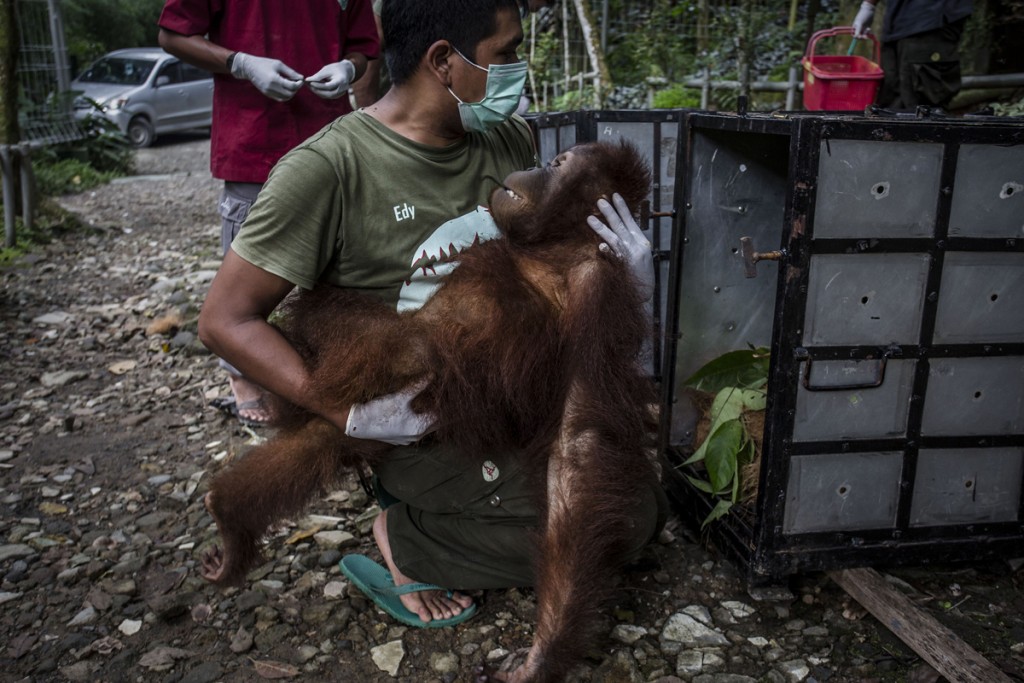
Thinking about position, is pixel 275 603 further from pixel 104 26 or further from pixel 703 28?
pixel 104 26

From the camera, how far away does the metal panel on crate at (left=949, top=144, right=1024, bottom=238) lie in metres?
1.93

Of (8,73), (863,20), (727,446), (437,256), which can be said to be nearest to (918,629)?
(727,446)

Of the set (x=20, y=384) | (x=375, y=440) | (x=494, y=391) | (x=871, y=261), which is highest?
(x=871, y=261)

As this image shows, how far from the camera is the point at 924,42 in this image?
462cm

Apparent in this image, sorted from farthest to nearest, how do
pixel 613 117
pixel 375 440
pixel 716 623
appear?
1. pixel 613 117
2. pixel 716 623
3. pixel 375 440

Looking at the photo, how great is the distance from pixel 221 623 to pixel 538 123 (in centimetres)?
213

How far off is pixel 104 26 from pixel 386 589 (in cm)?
1891

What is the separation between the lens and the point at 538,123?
3.42 meters

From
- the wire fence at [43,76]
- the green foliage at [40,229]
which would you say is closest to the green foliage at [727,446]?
the green foliage at [40,229]

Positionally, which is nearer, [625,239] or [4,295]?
[625,239]

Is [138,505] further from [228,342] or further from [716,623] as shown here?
[716,623]

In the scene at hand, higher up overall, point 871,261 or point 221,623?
point 871,261

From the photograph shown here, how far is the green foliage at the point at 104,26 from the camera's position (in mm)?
16297

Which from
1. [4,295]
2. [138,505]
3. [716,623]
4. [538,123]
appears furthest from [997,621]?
[4,295]
